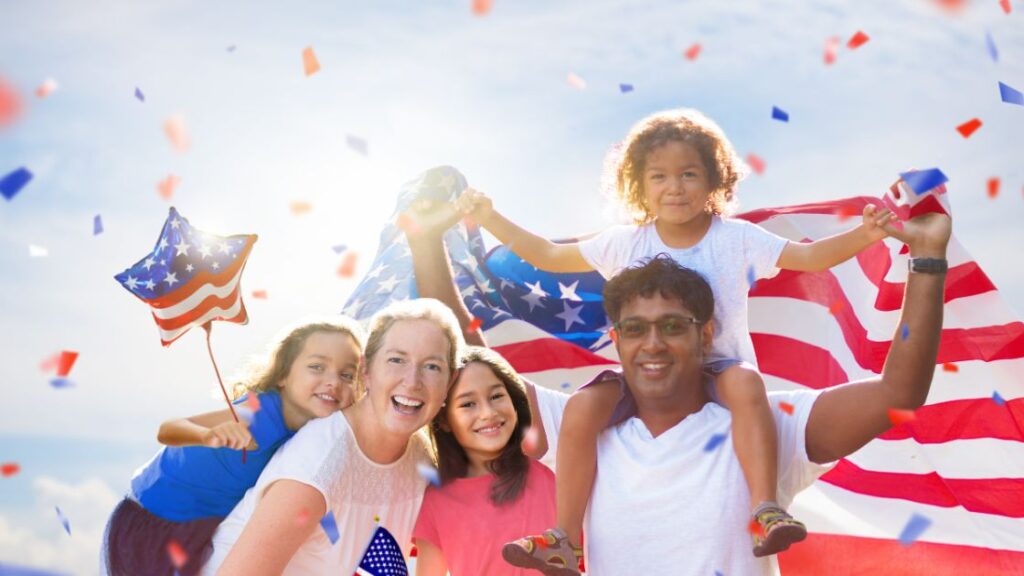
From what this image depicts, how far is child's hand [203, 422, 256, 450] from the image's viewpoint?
156 inches

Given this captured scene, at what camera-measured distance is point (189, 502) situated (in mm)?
4297

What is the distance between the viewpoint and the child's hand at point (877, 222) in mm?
3797

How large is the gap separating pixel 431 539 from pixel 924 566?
12.1 ft

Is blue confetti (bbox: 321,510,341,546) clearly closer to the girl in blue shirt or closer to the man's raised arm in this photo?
the girl in blue shirt

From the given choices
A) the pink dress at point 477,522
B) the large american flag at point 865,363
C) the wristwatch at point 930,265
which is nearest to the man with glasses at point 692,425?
the wristwatch at point 930,265

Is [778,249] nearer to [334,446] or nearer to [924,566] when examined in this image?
[334,446]

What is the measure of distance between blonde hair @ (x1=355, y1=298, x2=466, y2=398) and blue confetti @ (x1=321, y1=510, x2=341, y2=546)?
1.61 feet

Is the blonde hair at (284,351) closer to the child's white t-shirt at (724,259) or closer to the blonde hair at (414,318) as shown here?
the blonde hair at (414,318)

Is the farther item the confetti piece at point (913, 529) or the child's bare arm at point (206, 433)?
the confetti piece at point (913, 529)

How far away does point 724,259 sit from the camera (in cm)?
428

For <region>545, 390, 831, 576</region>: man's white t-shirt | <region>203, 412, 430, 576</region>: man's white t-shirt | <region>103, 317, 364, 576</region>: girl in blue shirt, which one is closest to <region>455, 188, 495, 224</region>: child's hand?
<region>103, 317, 364, 576</region>: girl in blue shirt

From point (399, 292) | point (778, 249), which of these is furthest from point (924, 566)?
point (399, 292)

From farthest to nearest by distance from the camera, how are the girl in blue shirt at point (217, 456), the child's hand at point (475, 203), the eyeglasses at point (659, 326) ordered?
the child's hand at point (475, 203) < the girl in blue shirt at point (217, 456) < the eyeglasses at point (659, 326)

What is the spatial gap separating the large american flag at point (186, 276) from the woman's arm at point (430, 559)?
1258 millimetres
